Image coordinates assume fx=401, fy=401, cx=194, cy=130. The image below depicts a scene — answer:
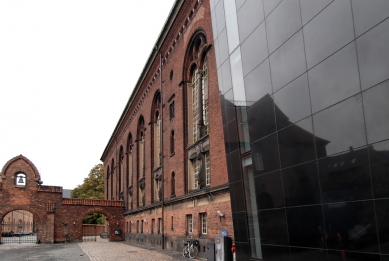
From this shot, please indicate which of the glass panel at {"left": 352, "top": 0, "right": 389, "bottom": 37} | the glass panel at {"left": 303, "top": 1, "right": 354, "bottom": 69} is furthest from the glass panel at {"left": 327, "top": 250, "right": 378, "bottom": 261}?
the glass panel at {"left": 352, "top": 0, "right": 389, "bottom": 37}

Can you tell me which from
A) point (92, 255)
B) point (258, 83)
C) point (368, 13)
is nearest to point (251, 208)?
point (258, 83)

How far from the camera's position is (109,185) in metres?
57.1

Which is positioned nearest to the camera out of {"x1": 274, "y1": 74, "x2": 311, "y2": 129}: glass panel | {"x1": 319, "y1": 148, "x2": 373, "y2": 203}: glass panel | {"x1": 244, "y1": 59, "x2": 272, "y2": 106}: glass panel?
{"x1": 319, "y1": 148, "x2": 373, "y2": 203}: glass panel

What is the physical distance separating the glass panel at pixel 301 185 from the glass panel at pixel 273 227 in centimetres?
61

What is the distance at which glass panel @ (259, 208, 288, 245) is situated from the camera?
1123 centimetres

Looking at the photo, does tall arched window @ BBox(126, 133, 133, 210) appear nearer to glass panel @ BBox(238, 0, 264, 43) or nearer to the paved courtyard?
the paved courtyard

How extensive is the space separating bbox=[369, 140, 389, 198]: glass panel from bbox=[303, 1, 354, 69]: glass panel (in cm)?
240

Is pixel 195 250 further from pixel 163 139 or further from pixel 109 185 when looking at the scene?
pixel 109 185

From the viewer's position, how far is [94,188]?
74188mm

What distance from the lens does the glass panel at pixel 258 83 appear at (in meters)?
11.9

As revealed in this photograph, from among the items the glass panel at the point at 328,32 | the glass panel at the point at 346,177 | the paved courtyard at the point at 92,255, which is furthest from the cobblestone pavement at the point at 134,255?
the glass panel at the point at 328,32

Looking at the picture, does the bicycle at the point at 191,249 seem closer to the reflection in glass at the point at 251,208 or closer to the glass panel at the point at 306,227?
the reflection in glass at the point at 251,208

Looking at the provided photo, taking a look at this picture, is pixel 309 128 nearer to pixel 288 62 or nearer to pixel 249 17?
pixel 288 62

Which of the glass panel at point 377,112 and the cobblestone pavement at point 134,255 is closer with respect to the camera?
the glass panel at point 377,112
